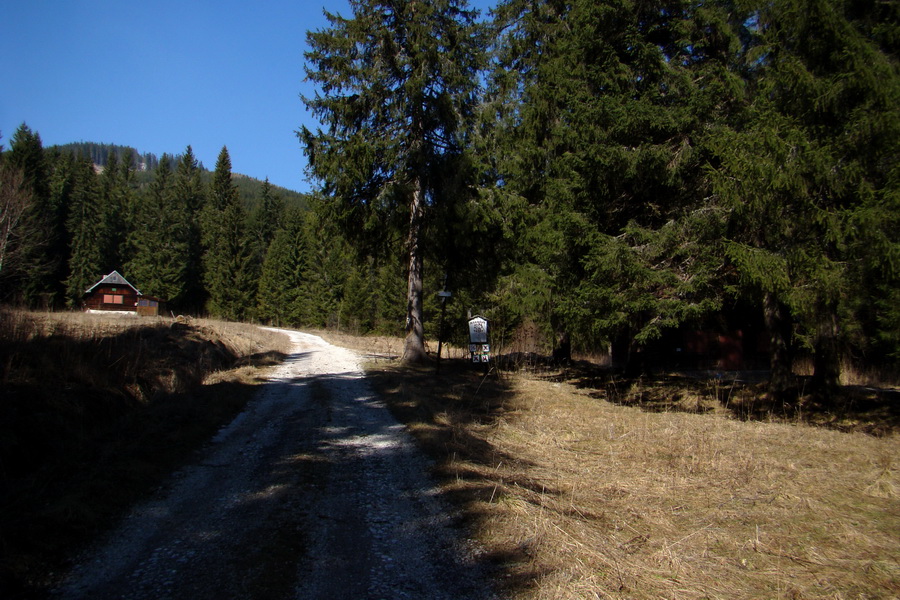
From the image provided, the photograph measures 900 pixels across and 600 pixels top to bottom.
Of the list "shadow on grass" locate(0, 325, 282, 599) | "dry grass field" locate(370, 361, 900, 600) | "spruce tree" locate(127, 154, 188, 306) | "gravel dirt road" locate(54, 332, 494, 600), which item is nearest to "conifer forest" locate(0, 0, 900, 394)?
"dry grass field" locate(370, 361, 900, 600)

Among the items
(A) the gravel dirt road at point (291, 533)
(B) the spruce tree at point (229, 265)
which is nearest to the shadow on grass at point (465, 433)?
(A) the gravel dirt road at point (291, 533)

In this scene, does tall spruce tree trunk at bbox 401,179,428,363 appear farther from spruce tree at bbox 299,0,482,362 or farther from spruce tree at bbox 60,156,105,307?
spruce tree at bbox 60,156,105,307

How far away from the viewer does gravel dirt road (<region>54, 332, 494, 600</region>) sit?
336 centimetres

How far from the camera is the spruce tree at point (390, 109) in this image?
15.3 metres

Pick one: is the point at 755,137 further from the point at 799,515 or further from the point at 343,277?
the point at 343,277

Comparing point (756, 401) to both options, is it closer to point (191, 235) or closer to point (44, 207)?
point (44, 207)

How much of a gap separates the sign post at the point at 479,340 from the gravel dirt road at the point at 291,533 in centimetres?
959

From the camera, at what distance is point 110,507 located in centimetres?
→ 445

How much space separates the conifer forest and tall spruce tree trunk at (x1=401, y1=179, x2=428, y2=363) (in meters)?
0.07

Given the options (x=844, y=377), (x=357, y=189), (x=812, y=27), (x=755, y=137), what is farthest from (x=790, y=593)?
(x=844, y=377)

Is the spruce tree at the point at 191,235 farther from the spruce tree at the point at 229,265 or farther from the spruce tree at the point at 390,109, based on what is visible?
the spruce tree at the point at 390,109

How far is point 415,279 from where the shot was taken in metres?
16.7

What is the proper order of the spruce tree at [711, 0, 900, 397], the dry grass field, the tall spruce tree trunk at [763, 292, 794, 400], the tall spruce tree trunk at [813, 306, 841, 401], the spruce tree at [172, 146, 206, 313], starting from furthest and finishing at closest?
1. the spruce tree at [172, 146, 206, 313]
2. the tall spruce tree trunk at [763, 292, 794, 400]
3. the tall spruce tree trunk at [813, 306, 841, 401]
4. the spruce tree at [711, 0, 900, 397]
5. the dry grass field

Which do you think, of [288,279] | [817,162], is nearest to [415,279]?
[817,162]
